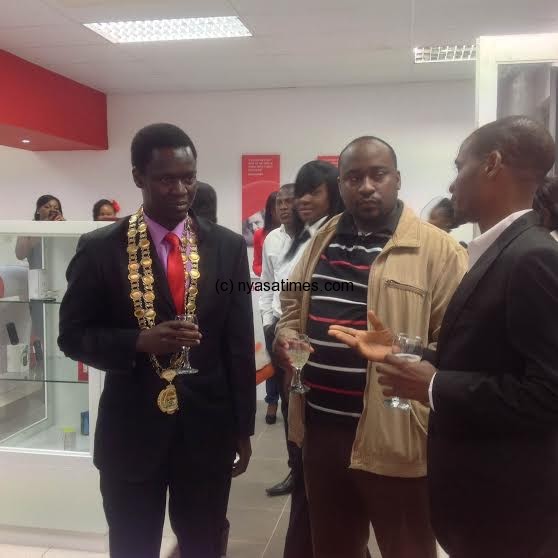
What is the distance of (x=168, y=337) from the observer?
1431 millimetres

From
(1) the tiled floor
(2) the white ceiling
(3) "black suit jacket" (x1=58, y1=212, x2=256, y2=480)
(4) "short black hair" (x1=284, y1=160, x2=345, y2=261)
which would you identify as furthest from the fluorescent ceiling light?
(3) "black suit jacket" (x1=58, y1=212, x2=256, y2=480)

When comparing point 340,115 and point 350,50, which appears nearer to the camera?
point 350,50

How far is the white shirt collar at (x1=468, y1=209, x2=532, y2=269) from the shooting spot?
1174 millimetres

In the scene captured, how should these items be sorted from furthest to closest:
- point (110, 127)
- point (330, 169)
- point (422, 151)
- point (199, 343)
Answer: point (110, 127)
point (422, 151)
point (330, 169)
point (199, 343)

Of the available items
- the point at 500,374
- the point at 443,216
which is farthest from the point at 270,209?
the point at 500,374

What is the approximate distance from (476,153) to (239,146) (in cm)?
478

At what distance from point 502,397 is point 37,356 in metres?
2.18

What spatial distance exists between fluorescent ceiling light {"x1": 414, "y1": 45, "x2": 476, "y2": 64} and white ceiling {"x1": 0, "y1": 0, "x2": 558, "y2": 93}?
119 mm

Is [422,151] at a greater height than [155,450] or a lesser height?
greater

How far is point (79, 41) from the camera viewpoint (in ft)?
14.3

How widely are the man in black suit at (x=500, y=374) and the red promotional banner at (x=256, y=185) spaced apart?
4532 mm

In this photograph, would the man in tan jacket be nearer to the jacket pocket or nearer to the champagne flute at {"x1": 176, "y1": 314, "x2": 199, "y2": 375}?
the jacket pocket

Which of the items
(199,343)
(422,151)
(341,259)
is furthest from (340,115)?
(199,343)

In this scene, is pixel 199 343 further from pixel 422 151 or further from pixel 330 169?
pixel 422 151
